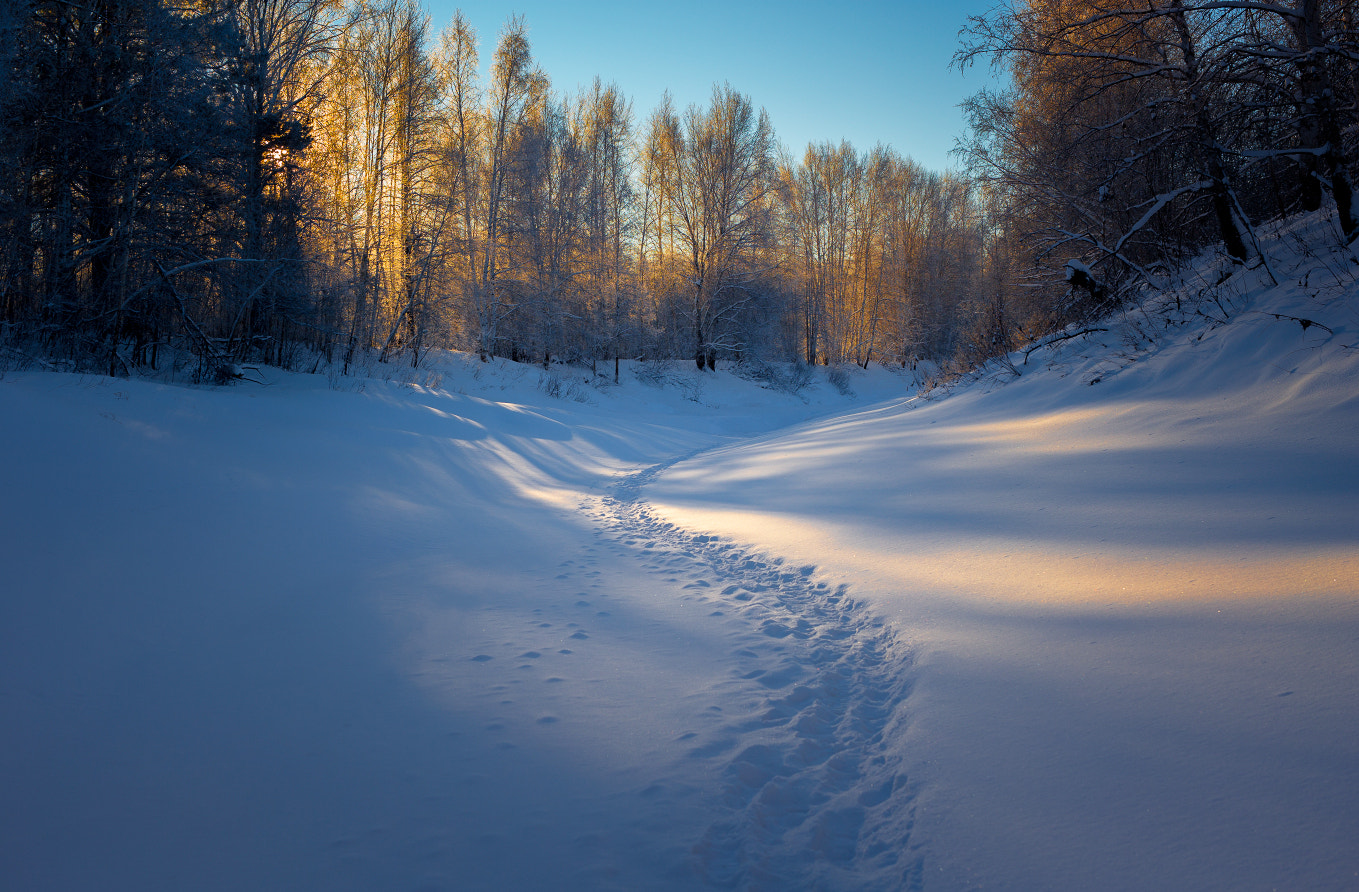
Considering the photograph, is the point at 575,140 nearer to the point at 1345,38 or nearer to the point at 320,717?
the point at 1345,38

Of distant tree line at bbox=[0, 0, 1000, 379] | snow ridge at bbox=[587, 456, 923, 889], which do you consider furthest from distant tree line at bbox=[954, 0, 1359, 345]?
snow ridge at bbox=[587, 456, 923, 889]

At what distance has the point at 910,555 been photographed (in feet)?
14.4

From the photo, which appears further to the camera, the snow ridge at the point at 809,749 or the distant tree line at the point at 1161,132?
the distant tree line at the point at 1161,132

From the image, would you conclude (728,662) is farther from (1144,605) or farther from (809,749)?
(1144,605)

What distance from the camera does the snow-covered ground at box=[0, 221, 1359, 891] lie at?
1.84m

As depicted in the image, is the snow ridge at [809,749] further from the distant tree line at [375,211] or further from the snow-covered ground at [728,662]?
the distant tree line at [375,211]

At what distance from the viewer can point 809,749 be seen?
2484 millimetres

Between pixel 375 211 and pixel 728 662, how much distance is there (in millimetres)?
18505

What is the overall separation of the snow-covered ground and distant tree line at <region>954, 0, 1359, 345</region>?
1479 millimetres

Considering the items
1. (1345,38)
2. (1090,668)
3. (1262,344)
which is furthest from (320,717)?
(1345,38)

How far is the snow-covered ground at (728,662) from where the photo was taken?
1.84 meters

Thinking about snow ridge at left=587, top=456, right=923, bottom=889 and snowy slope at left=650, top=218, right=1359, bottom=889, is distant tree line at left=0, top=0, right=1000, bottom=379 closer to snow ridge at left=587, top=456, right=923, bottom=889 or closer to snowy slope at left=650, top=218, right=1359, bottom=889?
snowy slope at left=650, top=218, right=1359, bottom=889

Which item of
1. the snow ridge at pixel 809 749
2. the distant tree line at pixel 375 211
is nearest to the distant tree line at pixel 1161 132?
the distant tree line at pixel 375 211

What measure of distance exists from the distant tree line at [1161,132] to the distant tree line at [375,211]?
49 centimetres
